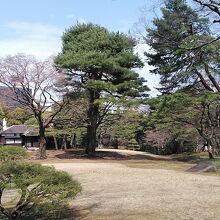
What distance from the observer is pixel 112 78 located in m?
28.6

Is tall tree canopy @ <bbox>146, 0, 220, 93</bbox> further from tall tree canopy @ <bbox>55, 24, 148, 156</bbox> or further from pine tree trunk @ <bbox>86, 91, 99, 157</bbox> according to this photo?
pine tree trunk @ <bbox>86, 91, 99, 157</bbox>

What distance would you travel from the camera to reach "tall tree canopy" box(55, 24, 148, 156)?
26656 mm

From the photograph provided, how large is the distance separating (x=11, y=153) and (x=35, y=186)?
0.77m

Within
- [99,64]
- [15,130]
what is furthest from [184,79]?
[15,130]

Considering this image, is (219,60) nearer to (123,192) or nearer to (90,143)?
(90,143)

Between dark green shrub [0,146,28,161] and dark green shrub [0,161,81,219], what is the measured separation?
22cm

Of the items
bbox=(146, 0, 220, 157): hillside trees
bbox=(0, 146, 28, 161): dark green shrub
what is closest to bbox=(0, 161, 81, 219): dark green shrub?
bbox=(0, 146, 28, 161): dark green shrub

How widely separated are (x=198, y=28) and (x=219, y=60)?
2.34 metres

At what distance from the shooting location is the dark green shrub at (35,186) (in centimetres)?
672

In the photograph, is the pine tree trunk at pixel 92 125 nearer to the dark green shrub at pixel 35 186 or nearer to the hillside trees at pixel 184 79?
the hillside trees at pixel 184 79

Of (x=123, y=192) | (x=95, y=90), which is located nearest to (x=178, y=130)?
(x=95, y=90)

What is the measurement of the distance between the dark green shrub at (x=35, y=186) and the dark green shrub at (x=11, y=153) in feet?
0.72

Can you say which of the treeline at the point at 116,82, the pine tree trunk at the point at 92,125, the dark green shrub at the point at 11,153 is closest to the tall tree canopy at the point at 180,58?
the treeline at the point at 116,82

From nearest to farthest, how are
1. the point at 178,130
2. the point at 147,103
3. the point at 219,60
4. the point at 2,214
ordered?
the point at 2,214 → the point at 219,60 → the point at 147,103 → the point at 178,130
